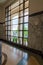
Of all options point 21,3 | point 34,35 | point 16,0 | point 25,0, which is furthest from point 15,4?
point 34,35

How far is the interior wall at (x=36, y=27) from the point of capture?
575 centimetres

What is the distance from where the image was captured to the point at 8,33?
10.7 meters

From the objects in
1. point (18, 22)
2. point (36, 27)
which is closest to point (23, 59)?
point (36, 27)

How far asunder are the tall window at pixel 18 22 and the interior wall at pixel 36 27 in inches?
29.3

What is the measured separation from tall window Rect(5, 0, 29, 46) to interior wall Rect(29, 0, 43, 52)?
744 mm

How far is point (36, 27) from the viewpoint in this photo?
6082 millimetres

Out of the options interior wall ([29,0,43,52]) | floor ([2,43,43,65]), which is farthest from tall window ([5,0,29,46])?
floor ([2,43,43,65])

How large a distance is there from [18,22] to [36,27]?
2.72 meters

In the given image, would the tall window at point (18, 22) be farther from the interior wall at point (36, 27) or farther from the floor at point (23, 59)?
the floor at point (23, 59)

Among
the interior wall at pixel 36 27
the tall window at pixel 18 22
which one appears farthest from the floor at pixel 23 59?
the tall window at pixel 18 22

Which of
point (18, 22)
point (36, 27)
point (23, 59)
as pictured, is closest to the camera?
point (23, 59)

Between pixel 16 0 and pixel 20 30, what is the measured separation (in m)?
2.20

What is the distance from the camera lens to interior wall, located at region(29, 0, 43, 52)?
575 cm

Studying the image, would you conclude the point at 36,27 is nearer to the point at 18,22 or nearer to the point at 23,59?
the point at 23,59
